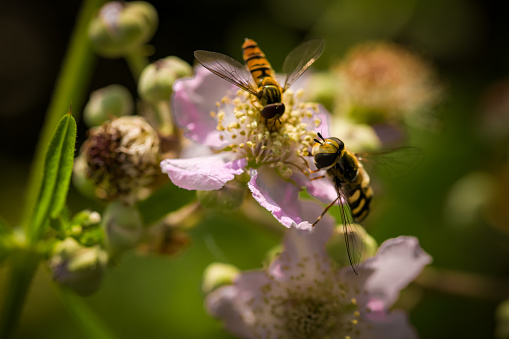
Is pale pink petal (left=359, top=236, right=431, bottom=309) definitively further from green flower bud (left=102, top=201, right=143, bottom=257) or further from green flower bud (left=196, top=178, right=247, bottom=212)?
green flower bud (left=102, top=201, right=143, bottom=257)

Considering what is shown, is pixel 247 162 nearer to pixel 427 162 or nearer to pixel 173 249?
pixel 173 249

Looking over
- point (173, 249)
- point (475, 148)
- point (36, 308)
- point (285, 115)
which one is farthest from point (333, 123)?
point (36, 308)

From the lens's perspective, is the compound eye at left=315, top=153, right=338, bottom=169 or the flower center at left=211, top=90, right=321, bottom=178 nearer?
the compound eye at left=315, top=153, right=338, bottom=169

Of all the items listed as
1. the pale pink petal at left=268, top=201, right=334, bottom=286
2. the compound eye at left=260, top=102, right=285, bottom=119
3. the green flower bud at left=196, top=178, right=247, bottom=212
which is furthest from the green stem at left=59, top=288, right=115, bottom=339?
the compound eye at left=260, top=102, right=285, bottom=119

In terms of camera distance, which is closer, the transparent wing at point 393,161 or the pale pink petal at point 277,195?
the pale pink petal at point 277,195

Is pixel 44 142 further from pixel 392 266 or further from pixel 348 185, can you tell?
pixel 392 266

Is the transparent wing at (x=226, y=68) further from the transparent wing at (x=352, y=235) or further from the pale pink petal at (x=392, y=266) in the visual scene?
the pale pink petal at (x=392, y=266)

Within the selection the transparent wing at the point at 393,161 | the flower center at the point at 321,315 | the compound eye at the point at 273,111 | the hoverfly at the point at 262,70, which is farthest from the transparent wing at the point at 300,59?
the flower center at the point at 321,315
